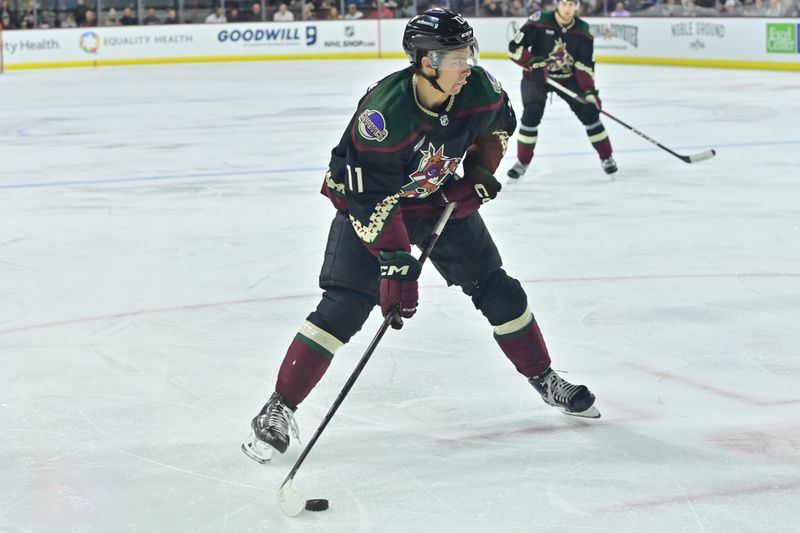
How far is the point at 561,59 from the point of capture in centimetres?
773

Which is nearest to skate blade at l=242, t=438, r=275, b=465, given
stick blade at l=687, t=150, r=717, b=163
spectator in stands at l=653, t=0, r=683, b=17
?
stick blade at l=687, t=150, r=717, b=163

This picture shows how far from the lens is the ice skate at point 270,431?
296 centimetres

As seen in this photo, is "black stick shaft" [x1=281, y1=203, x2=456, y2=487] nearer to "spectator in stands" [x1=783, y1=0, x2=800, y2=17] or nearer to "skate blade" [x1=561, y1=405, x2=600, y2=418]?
"skate blade" [x1=561, y1=405, x2=600, y2=418]

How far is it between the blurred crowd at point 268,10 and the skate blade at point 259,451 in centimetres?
1439

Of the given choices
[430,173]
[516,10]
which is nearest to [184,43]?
[516,10]

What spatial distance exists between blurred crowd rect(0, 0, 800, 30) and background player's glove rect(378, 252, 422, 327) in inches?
564

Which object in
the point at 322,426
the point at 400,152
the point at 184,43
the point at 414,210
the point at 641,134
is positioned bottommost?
the point at 322,426

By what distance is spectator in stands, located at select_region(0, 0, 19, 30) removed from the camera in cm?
1844

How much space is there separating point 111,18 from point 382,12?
166 inches

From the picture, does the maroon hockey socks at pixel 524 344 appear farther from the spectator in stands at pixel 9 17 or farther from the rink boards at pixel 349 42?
the spectator in stands at pixel 9 17

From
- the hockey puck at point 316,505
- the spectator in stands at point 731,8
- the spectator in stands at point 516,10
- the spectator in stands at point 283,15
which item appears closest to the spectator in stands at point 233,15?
the spectator in stands at point 283,15

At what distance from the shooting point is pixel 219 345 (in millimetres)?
4074

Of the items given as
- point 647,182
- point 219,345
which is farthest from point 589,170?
point 219,345

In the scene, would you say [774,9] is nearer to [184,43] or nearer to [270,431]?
[184,43]
